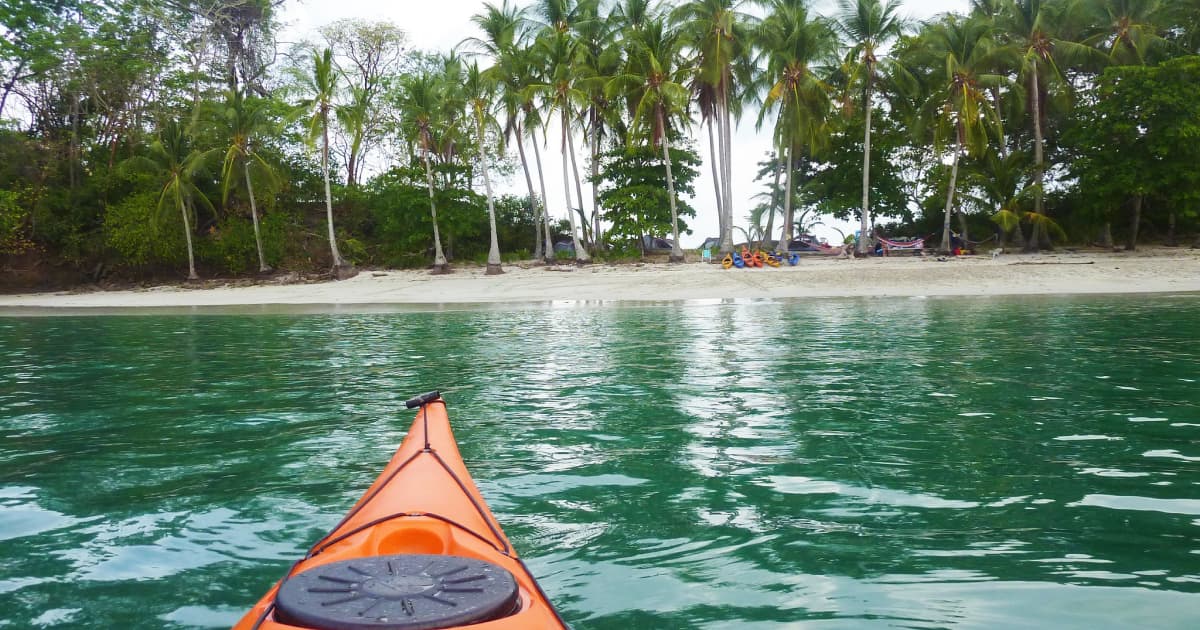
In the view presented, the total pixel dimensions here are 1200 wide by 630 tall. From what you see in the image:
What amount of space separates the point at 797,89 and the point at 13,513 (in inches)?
1136

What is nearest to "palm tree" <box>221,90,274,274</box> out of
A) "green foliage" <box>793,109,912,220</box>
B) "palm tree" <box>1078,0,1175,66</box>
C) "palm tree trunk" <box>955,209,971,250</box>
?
"green foliage" <box>793,109,912,220</box>

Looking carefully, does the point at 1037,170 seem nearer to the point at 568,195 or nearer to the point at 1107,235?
the point at 1107,235

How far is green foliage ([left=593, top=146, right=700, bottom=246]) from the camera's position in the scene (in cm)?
3122

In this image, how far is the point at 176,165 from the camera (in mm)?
30625

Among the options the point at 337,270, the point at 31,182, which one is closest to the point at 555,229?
the point at 337,270

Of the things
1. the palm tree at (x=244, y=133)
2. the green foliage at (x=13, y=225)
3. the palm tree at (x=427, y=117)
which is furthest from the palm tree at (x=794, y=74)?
the green foliage at (x=13, y=225)

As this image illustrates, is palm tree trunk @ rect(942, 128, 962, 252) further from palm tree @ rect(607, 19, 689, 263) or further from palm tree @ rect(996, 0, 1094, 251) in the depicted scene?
palm tree @ rect(607, 19, 689, 263)

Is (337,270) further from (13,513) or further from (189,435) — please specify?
(13,513)

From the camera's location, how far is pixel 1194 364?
902 centimetres

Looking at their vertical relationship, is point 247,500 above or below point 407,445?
below

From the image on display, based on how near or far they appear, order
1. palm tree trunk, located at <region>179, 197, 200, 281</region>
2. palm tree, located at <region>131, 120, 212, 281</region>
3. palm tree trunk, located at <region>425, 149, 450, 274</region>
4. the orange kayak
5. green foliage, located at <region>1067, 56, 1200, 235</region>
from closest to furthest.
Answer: the orange kayak < green foliage, located at <region>1067, 56, 1200, 235</region> < palm tree, located at <region>131, 120, 212, 281</region> < palm tree trunk, located at <region>425, 149, 450, 274</region> < palm tree trunk, located at <region>179, 197, 200, 281</region>

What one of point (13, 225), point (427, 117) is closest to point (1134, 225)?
point (427, 117)

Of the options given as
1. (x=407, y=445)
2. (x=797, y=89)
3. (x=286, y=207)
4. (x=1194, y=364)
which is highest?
(x=797, y=89)

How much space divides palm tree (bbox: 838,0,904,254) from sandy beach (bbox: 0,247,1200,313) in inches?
180
